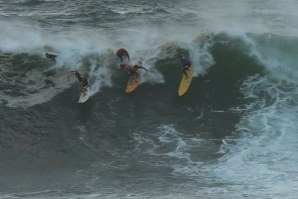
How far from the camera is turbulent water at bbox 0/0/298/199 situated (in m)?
12.5

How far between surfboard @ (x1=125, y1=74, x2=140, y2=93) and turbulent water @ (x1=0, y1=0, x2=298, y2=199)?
0.21 m

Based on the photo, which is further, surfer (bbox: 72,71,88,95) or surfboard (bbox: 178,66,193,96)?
surfboard (bbox: 178,66,193,96)

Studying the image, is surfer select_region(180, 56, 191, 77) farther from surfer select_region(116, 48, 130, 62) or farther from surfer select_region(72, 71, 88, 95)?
surfer select_region(72, 71, 88, 95)

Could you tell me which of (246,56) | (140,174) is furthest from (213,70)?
(140,174)

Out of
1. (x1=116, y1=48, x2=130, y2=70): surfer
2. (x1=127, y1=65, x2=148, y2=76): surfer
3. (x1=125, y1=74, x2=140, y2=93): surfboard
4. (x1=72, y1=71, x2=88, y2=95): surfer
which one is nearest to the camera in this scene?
(x1=72, y1=71, x2=88, y2=95): surfer

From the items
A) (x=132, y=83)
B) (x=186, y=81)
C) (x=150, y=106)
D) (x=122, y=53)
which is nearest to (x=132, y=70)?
(x=132, y=83)

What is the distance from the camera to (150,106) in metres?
17.2

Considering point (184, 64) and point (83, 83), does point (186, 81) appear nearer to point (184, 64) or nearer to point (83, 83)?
point (184, 64)

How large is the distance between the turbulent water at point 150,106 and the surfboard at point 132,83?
0.21 metres

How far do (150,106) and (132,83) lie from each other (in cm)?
128

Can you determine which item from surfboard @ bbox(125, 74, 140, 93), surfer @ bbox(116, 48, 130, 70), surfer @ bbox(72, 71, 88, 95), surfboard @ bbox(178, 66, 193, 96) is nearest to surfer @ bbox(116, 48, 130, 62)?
surfer @ bbox(116, 48, 130, 70)

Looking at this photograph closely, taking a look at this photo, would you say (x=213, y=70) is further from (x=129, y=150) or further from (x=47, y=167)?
(x=47, y=167)

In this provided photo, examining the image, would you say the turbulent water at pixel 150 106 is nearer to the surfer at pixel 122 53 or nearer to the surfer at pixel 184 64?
the surfer at pixel 122 53

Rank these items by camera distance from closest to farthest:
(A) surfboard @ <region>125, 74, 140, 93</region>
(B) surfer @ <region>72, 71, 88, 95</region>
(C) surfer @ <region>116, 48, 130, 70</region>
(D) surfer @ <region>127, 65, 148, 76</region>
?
(B) surfer @ <region>72, 71, 88, 95</region> < (A) surfboard @ <region>125, 74, 140, 93</region> < (D) surfer @ <region>127, 65, 148, 76</region> < (C) surfer @ <region>116, 48, 130, 70</region>
